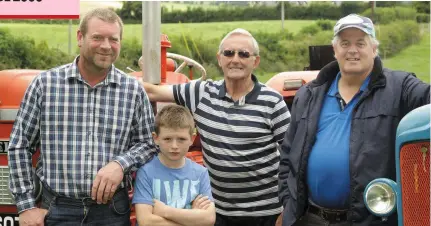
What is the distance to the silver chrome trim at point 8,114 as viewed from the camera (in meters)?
3.50

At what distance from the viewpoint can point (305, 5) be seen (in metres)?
18.6

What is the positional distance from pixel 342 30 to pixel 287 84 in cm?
215

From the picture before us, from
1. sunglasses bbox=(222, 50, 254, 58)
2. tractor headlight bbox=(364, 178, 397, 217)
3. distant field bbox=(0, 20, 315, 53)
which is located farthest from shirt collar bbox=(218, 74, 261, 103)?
distant field bbox=(0, 20, 315, 53)

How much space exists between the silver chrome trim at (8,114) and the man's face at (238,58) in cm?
110

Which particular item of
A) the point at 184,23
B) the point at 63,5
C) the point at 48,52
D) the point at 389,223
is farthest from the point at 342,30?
the point at 184,23

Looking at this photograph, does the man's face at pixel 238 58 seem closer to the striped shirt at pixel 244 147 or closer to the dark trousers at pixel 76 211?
the striped shirt at pixel 244 147

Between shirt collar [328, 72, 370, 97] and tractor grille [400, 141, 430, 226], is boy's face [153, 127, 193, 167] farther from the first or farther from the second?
tractor grille [400, 141, 430, 226]

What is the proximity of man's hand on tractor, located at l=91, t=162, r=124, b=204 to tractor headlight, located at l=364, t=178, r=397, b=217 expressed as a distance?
102cm

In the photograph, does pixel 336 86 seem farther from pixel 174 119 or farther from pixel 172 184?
pixel 172 184

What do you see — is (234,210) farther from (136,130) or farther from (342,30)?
(342,30)

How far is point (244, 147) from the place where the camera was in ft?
10.8

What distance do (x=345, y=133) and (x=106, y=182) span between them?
102 cm

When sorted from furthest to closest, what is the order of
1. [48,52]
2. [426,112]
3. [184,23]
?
[184,23] < [48,52] < [426,112]

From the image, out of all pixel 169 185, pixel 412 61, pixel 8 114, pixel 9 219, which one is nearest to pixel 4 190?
pixel 9 219
